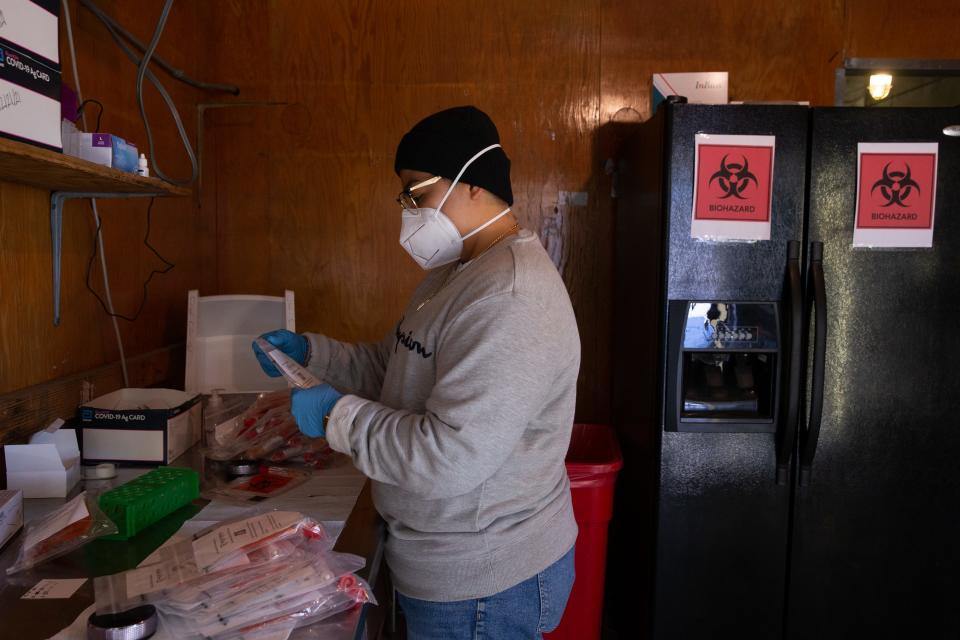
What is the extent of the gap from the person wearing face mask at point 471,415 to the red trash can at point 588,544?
726 mm

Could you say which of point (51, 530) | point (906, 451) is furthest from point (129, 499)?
point (906, 451)

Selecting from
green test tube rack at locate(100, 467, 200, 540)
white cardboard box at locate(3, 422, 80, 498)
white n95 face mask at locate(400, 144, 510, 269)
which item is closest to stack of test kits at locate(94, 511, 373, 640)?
green test tube rack at locate(100, 467, 200, 540)

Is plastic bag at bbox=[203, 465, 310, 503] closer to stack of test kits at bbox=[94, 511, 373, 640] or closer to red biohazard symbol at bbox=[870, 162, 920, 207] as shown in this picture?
stack of test kits at bbox=[94, 511, 373, 640]

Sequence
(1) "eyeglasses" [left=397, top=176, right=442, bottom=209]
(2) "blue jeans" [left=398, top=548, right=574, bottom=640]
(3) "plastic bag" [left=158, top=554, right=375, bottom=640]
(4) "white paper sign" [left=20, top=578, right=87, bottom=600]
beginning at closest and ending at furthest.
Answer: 1. (3) "plastic bag" [left=158, top=554, right=375, bottom=640]
2. (4) "white paper sign" [left=20, top=578, right=87, bottom=600]
3. (2) "blue jeans" [left=398, top=548, right=574, bottom=640]
4. (1) "eyeglasses" [left=397, top=176, right=442, bottom=209]

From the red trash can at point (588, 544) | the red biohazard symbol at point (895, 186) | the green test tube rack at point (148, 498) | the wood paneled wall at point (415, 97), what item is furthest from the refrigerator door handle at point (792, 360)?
the green test tube rack at point (148, 498)

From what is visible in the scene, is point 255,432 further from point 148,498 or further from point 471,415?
point 471,415

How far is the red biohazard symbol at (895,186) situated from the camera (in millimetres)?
2023

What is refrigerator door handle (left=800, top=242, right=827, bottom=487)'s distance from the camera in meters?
1.95

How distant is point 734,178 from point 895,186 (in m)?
0.49

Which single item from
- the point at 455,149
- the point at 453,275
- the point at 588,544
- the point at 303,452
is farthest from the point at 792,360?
the point at 303,452

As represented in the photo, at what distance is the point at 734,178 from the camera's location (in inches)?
79.9

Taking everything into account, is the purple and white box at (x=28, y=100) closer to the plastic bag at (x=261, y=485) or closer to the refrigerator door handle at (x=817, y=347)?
the plastic bag at (x=261, y=485)

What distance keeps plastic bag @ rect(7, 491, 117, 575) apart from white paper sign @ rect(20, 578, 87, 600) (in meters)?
0.07

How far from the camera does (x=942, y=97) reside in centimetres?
261
